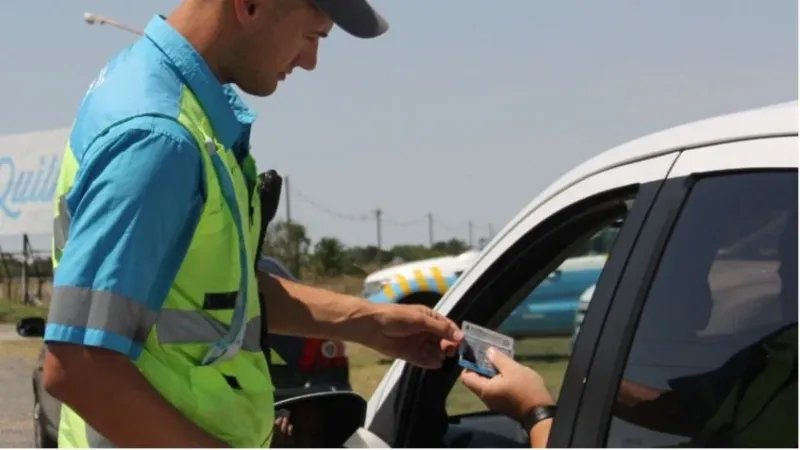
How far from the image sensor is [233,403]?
2.03 meters

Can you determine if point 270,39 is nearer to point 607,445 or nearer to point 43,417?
point 607,445

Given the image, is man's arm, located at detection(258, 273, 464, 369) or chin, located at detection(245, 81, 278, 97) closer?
chin, located at detection(245, 81, 278, 97)

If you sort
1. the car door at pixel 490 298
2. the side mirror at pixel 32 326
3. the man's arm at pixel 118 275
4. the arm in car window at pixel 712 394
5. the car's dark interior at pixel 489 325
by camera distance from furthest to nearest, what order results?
the side mirror at pixel 32 326
the car's dark interior at pixel 489 325
the car door at pixel 490 298
the arm in car window at pixel 712 394
the man's arm at pixel 118 275

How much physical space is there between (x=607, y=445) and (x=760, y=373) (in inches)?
10.5

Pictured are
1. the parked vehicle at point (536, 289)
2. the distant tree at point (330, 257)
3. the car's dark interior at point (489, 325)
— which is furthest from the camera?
the distant tree at point (330, 257)

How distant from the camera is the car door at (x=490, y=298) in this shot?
247 cm

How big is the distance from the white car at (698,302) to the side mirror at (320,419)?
0.83 metres

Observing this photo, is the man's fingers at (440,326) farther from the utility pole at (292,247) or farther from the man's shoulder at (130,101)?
the utility pole at (292,247)

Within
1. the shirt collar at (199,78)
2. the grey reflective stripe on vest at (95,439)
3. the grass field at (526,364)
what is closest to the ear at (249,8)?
the shirt collar at (199,78)

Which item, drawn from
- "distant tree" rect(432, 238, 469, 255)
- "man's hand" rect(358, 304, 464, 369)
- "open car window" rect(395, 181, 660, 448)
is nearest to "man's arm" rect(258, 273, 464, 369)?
"man's hand" rect(358, 304, 464, 369)

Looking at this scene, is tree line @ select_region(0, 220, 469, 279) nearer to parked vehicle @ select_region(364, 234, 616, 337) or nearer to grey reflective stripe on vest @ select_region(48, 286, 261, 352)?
parked vehicle @ select_region(364, 234, 616, 337)

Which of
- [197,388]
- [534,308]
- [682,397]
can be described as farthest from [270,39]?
[534,308]

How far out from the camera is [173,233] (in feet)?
5.97

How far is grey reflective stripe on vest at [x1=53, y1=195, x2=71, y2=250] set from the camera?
6.30 feet
